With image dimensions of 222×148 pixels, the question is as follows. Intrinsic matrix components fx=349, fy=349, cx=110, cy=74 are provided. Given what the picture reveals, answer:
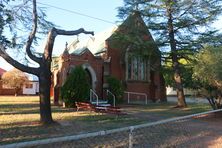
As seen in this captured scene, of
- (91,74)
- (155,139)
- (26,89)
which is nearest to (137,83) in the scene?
(91,74)

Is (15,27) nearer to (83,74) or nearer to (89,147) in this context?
(83,74)

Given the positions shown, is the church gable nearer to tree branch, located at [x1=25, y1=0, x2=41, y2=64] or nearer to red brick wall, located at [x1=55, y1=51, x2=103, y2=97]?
red brick wall, located at [x1=55, y1=51, x2=103, y2=97]

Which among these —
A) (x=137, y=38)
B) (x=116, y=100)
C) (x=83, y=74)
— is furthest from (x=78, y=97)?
(x=137, y=38)

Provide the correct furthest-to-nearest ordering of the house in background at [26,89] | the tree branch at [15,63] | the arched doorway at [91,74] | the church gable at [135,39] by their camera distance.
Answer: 1. the house in background at [26,89]
2. the arched doorway at [91,74]
3. the church gable at [135,39]
4. the tree branch at [15,63]

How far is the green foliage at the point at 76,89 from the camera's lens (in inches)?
933

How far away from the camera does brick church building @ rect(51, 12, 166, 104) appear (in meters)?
27.5

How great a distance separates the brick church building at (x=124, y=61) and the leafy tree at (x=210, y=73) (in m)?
7.79

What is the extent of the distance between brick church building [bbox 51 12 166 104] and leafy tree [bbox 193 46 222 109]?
779 centimetres

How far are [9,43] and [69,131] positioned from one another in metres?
6.36

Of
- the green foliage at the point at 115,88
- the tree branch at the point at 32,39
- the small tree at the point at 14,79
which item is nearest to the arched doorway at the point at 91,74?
the green foliage at the point at 115,88

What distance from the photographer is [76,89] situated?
77.9 feet

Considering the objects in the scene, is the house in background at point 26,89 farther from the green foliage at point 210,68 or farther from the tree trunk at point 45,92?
the tree trunk at point 45,92

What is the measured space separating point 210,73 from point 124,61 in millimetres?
14794

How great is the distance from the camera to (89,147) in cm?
991
